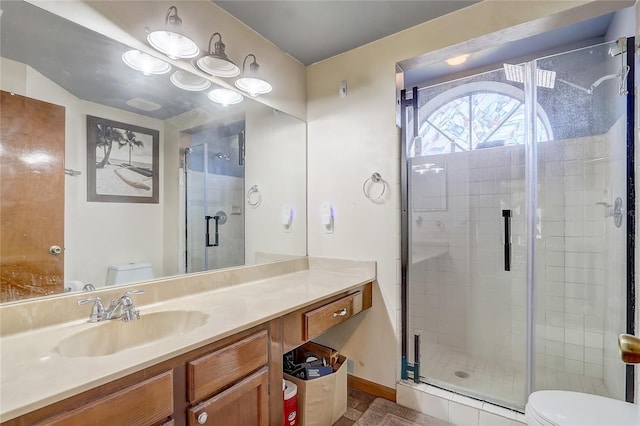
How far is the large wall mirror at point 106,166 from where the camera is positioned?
1.12 meters

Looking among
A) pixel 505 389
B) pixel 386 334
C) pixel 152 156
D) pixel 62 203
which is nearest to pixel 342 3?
pixel 152 156

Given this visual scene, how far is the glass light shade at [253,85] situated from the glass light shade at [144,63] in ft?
1.47

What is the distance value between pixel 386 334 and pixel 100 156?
6.23 ft

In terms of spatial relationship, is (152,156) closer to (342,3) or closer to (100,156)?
(100,156)

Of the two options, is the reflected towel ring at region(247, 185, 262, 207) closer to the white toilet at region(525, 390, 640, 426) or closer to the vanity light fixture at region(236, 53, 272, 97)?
the vanity light fixture at region(236, 53, 272, 97)

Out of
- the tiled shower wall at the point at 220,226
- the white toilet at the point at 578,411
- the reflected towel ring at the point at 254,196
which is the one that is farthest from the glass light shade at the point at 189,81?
the white toilet at the point at 578,411

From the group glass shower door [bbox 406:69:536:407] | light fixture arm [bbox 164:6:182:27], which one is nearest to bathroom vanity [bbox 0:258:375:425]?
glass shower door [bbox 406:69:536:407]

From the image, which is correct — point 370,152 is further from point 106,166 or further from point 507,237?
point 106,166

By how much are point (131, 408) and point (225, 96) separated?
1606 millimetres

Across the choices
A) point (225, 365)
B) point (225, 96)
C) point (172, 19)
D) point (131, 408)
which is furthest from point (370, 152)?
point (131, 408)

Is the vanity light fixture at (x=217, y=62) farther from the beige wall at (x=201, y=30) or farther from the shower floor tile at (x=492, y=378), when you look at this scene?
the shower floor tile at (x=492, y=378)

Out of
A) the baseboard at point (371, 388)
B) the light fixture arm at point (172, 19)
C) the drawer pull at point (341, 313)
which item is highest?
the light fixture arm at point (172, 19)

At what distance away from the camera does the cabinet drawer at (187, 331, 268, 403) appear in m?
0.96

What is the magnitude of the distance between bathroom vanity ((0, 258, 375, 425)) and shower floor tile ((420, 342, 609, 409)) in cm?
84
